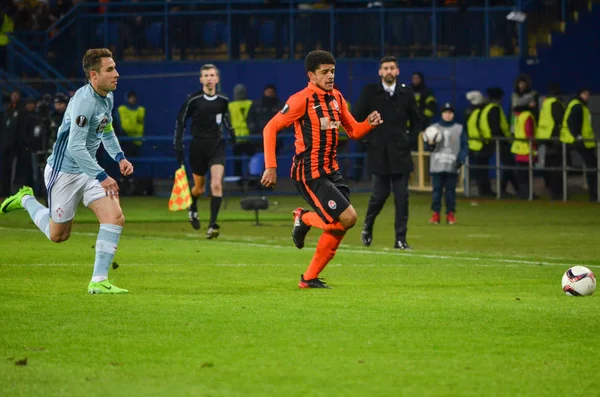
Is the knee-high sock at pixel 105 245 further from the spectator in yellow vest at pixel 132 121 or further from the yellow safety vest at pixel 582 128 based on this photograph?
the spectator in yellow vest at pixel 132 121

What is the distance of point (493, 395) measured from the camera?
277 inches

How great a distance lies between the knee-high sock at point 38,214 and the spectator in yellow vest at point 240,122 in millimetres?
18359

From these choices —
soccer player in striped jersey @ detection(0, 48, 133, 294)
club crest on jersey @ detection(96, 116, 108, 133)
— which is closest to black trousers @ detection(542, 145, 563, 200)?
soccer player in striped jersey @ detection(0, 48, 133, 294)

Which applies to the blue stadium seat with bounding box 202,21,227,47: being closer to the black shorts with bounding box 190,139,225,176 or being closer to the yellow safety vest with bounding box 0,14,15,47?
the yellow safety vest with bounding box 0,14,15,47

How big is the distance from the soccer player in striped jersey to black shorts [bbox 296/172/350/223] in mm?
1609

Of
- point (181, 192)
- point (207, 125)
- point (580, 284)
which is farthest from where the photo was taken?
point (181, 192)

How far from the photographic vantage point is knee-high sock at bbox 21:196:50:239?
12.0 meters

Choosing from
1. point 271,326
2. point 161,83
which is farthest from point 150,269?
point 161,83

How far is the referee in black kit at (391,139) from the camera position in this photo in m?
17.1

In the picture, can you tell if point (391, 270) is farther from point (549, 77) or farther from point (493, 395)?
point (549, 77)

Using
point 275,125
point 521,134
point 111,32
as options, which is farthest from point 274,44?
point 275,125

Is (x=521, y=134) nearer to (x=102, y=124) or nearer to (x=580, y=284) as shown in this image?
(x=580, y=284)

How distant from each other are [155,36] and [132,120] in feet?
13.1

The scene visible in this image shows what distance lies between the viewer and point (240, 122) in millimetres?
31594
